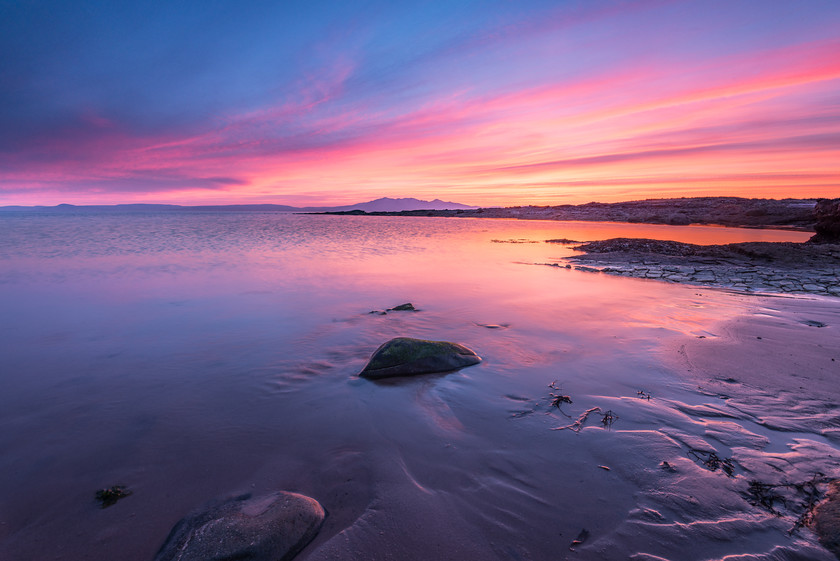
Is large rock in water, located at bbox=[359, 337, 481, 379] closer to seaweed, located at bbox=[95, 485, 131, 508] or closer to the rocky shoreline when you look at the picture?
seaweed, located at bbox=[95, 485, 131, 508]

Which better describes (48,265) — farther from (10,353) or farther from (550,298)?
(550,298)

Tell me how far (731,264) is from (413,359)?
58.2 ft

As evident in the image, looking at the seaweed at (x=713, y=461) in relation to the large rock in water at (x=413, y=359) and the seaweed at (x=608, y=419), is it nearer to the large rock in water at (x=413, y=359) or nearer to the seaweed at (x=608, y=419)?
the seaweed at (x=608, y=419)

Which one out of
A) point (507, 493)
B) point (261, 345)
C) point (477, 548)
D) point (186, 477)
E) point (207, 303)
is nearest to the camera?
point (477, 548)

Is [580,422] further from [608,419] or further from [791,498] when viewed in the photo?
[791,498]

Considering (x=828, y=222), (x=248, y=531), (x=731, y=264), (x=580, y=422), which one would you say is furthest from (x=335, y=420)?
(x=828, y=222)

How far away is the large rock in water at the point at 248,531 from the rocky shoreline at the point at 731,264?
14424 millimetres

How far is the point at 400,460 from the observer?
3.72 metres

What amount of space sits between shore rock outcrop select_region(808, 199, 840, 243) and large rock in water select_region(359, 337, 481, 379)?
26472 mm

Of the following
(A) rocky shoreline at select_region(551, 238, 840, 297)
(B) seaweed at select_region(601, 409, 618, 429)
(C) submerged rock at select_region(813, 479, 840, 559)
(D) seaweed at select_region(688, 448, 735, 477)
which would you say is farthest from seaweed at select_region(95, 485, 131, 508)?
(A) rocky shoreline at select_region(551, 238, 840, 297)

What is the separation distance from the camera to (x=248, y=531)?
8.82ft

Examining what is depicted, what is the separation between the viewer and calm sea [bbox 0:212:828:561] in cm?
290

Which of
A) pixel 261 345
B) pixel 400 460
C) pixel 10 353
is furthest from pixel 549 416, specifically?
pixel 10 353

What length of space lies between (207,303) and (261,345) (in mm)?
4428
